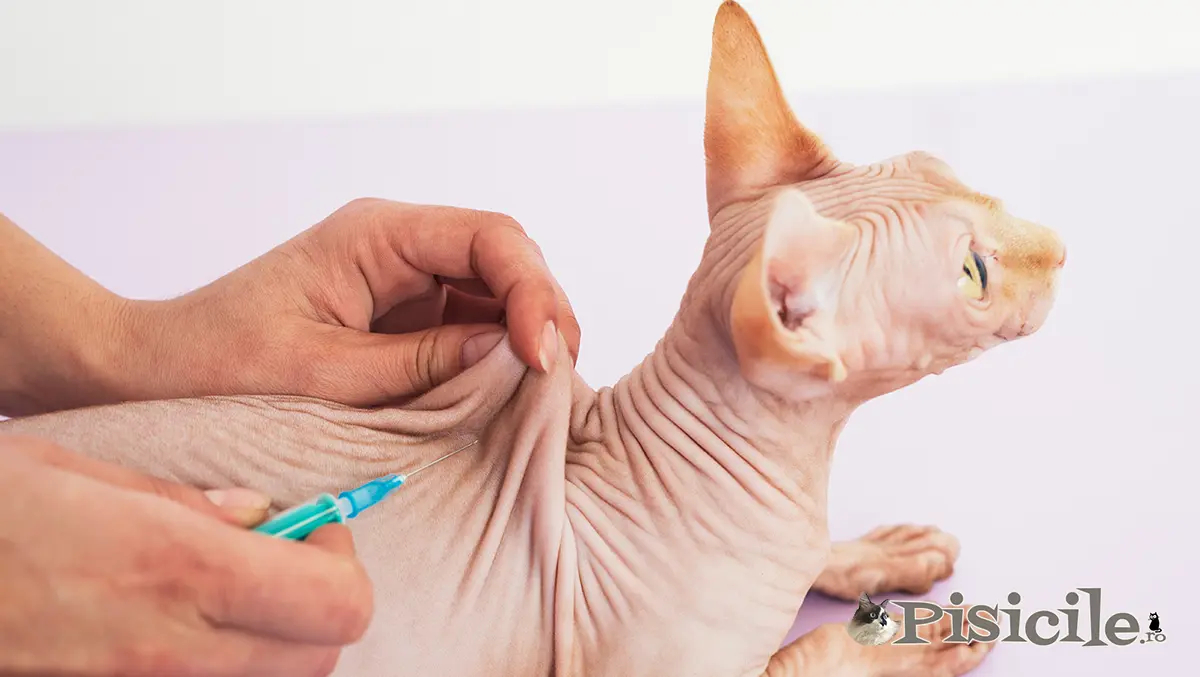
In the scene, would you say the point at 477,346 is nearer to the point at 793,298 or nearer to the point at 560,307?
the point at 560,307

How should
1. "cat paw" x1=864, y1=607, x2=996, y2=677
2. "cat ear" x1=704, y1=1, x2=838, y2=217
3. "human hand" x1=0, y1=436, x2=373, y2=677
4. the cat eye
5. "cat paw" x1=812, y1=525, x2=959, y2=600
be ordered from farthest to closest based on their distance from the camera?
"cat paw" x1=812, y1=525, x2=959, y2=600
"cat paw" x1=864, y1=607, x2=996, y2=677
"cat ear" x1=704, y1=1, x2=838, y2=217
the cat eye
"human hand" x1=0, y1=436, x2=373, y2=677

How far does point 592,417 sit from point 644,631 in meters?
0.27

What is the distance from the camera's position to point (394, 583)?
1.19m

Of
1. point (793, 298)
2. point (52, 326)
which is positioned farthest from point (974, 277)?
point (52, 326)

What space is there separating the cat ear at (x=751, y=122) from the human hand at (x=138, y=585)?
0.69 metres

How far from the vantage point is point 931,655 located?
1.59 m

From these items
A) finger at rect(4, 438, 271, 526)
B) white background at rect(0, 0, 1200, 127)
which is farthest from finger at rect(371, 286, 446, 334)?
white background at rect(0, 0, 1200, 127)

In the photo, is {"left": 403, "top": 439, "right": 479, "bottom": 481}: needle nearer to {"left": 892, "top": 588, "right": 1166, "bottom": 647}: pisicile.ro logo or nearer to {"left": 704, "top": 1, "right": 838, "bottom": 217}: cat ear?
{"left": 704, "top": 1, "right": 838, "bottom": 217}: cat ear

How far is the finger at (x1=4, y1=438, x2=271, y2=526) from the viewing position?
92 centimetres

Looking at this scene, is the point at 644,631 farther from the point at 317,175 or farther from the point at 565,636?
the point at 317,175

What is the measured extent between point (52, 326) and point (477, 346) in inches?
22.6

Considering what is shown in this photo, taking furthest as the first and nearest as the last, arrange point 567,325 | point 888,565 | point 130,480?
point 888,565 → point 567,325 → point 130,480

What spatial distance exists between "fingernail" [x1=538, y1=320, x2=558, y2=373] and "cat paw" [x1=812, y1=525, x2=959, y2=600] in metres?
0.69

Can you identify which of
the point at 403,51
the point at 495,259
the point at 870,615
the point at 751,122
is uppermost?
the point at 403,51
